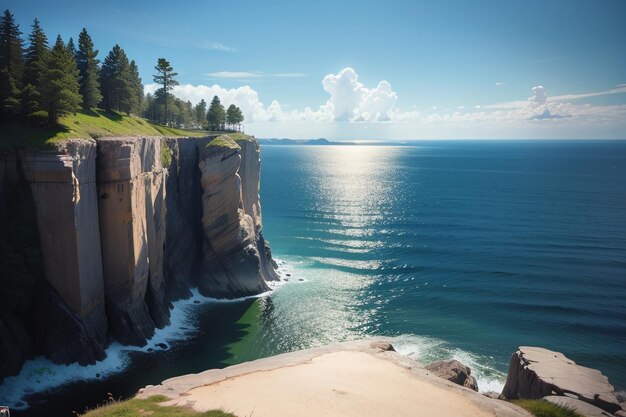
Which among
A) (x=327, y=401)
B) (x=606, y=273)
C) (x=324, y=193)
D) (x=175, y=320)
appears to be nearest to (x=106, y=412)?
(x=327, y=401)

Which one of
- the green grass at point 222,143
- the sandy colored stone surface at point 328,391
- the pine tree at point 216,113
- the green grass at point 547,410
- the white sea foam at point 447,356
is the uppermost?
the pine tree at point 216,113

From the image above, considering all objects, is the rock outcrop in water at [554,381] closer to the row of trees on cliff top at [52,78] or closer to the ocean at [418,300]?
the ocean at [418,300]

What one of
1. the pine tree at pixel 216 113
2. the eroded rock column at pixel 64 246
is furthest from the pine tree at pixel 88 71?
the pine tree at pixel 216 113

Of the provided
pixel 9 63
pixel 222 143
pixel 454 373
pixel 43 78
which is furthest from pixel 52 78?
pixel 454 373

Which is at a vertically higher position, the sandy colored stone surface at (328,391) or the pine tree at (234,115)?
the pine tree at (234,115)

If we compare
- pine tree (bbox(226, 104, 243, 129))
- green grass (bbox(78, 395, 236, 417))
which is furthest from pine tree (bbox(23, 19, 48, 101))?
pine tree (bbox(226, 104, 243, 129))

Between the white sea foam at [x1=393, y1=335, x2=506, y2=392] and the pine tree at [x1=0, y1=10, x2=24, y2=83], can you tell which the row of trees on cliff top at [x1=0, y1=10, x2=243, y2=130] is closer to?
the pine tree at [x1=0, y1=10, x2=24, y2=83]

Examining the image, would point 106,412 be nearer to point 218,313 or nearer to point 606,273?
point 218,313
